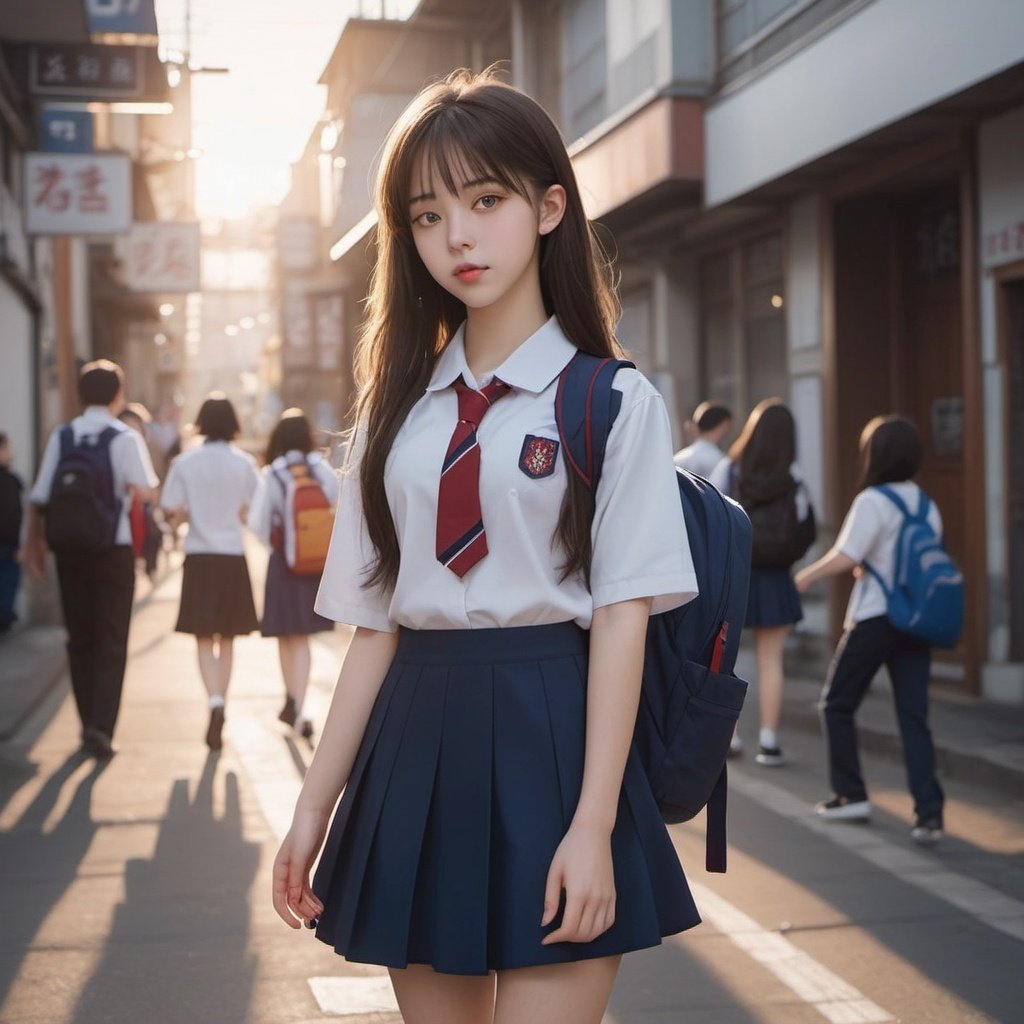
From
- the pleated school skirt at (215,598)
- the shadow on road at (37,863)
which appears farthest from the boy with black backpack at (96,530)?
the shadow on road at (37,863)

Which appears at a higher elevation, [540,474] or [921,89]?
[921,89]

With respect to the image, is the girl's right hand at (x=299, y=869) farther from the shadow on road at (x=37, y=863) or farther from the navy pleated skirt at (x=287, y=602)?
the navy pleated skirt at (x=287, y=602)

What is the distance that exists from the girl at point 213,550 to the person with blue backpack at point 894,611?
3632mm

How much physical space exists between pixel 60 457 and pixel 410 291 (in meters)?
6.35

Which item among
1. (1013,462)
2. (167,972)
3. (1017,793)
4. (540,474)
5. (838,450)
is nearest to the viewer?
(540,474)

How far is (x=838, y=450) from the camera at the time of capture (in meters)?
12.4

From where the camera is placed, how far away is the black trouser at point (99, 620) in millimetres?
8570

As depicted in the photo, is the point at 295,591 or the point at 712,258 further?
the point at 712,258

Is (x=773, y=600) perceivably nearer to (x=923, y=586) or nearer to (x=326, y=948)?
(x=923, y=586)

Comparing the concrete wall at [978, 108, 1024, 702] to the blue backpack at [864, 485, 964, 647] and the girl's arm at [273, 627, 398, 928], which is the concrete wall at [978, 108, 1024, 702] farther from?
the girl's arm at [273, 627, 398, 928]

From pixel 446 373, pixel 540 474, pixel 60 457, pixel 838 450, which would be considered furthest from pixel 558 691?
pixel 838 450

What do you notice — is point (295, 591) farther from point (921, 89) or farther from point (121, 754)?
point (921, 89)

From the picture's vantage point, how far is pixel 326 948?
16.5ft

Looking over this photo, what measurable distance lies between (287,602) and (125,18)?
7.66 m
